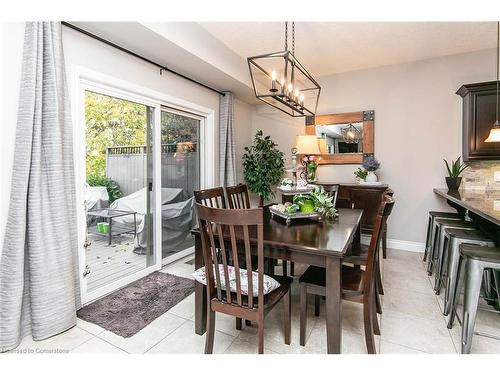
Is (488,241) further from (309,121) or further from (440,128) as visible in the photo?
(309,121)

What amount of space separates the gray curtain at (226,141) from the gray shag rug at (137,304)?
1.76 m

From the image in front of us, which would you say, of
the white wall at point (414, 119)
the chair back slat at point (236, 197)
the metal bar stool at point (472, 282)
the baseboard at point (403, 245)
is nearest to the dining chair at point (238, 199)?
the chair back slat at point (236, 197)

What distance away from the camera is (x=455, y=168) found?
343cm

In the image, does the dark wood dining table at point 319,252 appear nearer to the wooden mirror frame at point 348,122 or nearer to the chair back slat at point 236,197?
the chair back slat at point 236,197

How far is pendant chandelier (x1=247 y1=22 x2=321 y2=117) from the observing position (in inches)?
80.1

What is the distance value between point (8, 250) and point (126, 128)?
1.54 meters

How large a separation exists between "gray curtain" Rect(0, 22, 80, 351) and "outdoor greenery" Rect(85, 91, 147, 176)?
1.50 feet

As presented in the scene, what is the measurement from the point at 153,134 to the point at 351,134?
2.91m

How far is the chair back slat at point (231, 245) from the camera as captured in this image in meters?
1.38

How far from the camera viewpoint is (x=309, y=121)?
4465 millimetres

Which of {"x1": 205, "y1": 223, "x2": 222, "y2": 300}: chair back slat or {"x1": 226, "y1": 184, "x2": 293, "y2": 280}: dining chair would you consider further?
{"x1": 226, "y1": 184, "x2": 293, "y2": 280}: dining chair

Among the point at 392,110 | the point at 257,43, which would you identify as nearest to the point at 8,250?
the point at 257,43

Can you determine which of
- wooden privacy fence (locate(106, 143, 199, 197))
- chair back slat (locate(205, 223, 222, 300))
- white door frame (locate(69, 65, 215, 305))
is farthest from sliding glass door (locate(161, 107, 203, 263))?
chair back slat (locate(205, 223, 222, 300))

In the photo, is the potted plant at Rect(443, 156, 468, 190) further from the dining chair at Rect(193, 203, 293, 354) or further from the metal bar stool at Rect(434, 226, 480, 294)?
the dining chair at Rect(193, 203, 293, 354)
